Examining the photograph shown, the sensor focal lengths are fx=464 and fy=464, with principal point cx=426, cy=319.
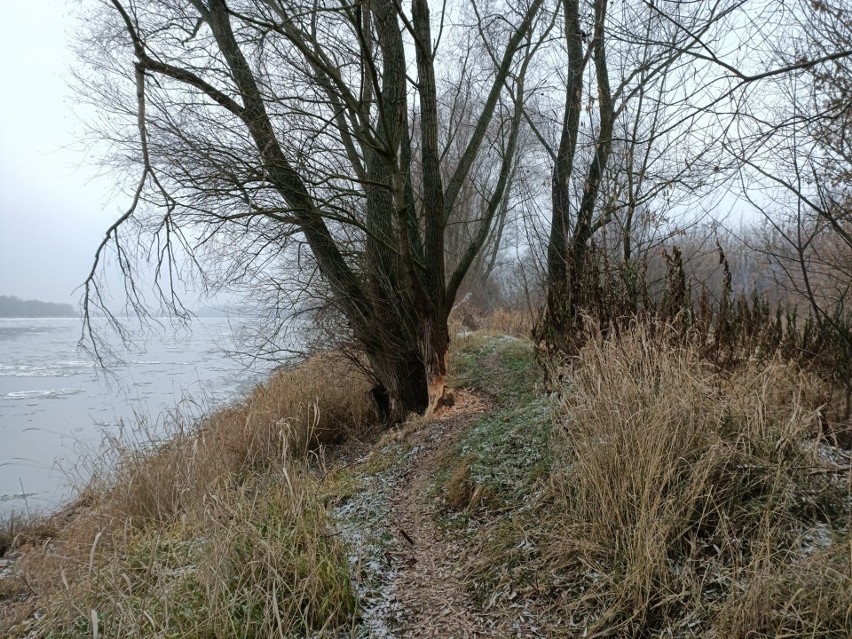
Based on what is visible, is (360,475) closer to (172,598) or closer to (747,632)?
(172,598)

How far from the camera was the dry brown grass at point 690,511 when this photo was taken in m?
1.93

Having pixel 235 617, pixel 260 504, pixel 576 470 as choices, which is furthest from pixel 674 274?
pixel 235 617

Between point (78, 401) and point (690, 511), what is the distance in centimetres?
1449

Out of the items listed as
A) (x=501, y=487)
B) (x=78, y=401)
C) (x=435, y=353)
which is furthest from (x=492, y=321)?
(x=501, y=487)

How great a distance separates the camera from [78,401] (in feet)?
40.2

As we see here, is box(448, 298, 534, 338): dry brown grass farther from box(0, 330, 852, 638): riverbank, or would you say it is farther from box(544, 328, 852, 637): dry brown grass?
box(544, 328, 852, 637): dry brown grass

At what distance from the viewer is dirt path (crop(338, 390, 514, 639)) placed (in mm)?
2471

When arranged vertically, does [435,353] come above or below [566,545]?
above

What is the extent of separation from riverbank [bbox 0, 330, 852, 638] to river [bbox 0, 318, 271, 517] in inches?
113

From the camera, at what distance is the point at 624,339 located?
3.72 meters

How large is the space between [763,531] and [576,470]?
3.14ft

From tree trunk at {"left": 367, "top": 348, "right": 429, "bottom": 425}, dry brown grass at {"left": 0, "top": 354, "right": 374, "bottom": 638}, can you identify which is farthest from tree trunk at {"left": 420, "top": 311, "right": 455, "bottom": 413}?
dry brown grass at {"left": 0, "top": 354, "right": 374, "bottom": 638}

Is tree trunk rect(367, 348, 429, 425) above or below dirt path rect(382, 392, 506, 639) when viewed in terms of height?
above

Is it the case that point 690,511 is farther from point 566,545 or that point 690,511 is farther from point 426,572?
point 426,572
